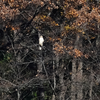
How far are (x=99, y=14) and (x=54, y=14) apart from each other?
15.9 ft

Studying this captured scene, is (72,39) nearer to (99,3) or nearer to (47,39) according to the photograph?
(47,39)

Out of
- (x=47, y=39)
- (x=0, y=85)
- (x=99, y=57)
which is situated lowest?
(x=0, y=85)

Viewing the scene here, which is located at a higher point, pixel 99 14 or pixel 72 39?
pixel 99 14

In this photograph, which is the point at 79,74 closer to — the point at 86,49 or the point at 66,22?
the point at 86,49

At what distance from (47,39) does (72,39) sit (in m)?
1.88

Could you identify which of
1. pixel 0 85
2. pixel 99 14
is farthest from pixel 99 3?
pixel 0 85

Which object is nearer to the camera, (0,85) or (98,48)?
(0,85)

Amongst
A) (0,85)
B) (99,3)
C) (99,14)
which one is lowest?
(0,85)

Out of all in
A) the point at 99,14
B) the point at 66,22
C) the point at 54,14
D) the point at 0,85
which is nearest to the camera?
the point at 0,85

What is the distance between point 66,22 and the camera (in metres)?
12.6

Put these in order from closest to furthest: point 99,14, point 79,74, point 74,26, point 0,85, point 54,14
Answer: point 0,85 < point 99,14 < point 74,26 < point 79,74 < point 54,14

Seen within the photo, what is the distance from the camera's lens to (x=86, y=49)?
39.1ft

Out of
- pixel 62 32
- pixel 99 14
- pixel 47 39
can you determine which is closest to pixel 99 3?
pixel 99 14

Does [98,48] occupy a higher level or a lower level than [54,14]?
lower
